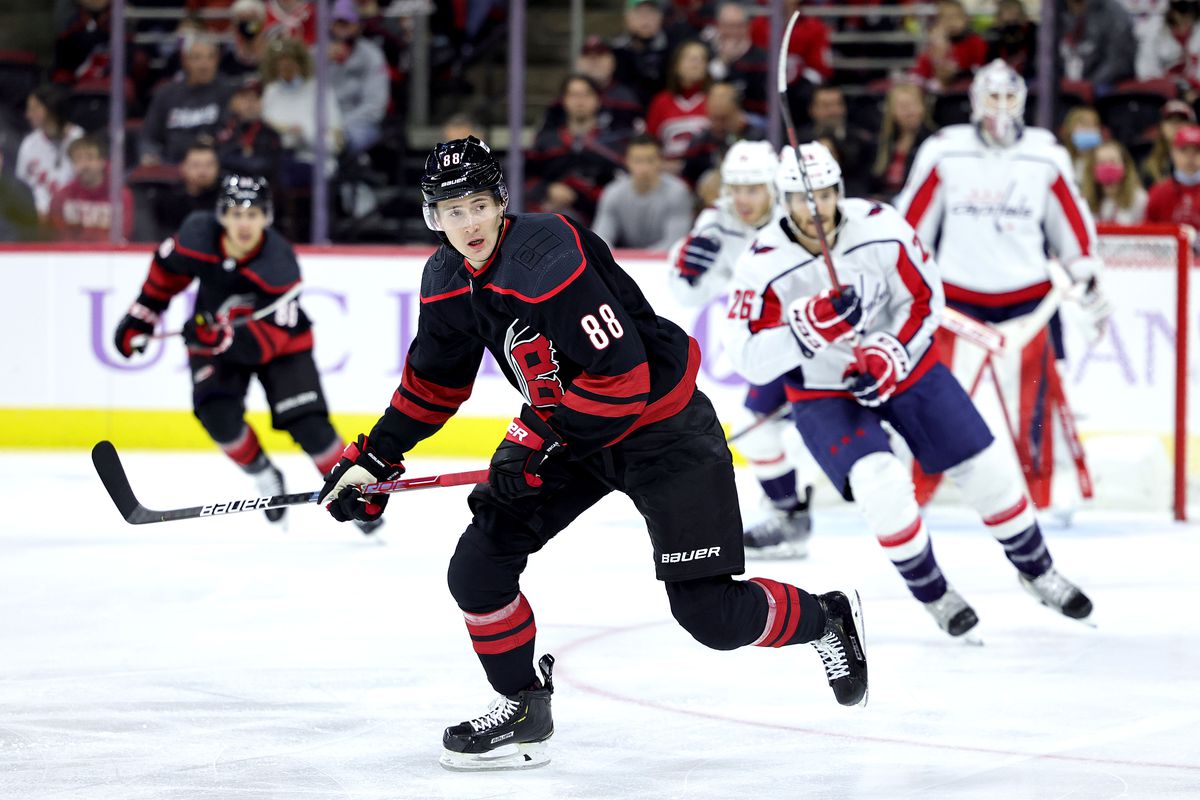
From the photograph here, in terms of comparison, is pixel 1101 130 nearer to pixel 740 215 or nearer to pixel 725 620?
pixel 740 215

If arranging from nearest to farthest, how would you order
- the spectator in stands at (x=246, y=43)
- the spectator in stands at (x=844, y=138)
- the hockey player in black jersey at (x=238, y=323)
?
the hockey player in black jersey at (x=238, y=323) < the spectator in stands at (x=844, y=138) < the spectator in stands at (x=246, y=43)

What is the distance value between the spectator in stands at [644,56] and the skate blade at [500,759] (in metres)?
5.20

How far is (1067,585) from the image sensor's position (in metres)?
4.21

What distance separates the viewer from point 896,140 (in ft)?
24.2

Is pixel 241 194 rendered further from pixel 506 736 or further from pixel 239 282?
pixel 506 736

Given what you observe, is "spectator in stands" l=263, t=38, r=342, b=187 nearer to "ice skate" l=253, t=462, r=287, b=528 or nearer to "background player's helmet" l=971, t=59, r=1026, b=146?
"ice skate" l=253, t=462, r=287, b=528

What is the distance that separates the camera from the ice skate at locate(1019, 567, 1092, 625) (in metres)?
4.20

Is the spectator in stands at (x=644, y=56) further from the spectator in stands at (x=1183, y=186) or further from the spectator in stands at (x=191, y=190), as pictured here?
the spectator in stands at (x=1183, y=186)

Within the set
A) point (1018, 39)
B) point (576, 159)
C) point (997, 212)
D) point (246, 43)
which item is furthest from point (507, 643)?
point (246, 43)

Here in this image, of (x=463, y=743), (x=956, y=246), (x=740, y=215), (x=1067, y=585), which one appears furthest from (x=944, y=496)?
(x=463, y=743)

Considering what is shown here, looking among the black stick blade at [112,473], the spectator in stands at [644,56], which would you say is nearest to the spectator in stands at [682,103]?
the spectator in stands at [644,56]

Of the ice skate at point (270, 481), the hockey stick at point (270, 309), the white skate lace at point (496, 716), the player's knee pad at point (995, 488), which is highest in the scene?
the hockey stick at point (270, 309)

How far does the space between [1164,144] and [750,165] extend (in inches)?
92.8

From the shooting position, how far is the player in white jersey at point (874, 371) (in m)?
4.01
